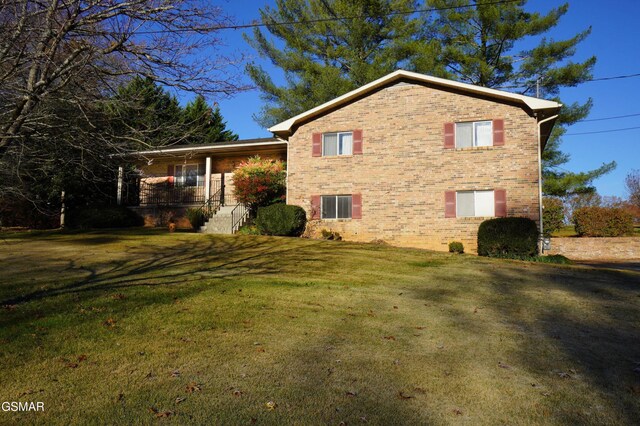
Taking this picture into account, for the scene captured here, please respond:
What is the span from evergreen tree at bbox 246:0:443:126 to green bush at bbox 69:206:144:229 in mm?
12262

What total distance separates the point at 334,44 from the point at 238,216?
16.1 m

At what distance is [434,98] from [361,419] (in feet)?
53.2

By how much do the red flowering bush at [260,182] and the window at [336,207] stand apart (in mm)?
2133

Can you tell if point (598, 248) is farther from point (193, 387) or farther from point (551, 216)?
point (193, 387)

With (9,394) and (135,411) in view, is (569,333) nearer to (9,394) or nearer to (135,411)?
(135,411)

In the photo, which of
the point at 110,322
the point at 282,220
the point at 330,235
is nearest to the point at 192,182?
the point at 282,220

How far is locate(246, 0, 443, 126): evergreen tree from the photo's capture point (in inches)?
1140

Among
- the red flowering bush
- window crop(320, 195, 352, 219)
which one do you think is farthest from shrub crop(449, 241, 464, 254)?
the red flowering bush

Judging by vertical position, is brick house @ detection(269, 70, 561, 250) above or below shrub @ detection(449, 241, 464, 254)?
above

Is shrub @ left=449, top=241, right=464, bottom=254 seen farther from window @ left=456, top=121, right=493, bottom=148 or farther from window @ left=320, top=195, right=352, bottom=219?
window @ left=320, top=195, right=352, bottom=219

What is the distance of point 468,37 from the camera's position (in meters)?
29.0

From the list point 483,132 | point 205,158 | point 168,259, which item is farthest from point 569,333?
point 205,158

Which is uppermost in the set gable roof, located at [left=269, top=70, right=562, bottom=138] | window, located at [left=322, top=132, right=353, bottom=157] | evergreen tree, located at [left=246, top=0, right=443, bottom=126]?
evergreen tree, located at [left=246, top=0, right=443, bottom=126]

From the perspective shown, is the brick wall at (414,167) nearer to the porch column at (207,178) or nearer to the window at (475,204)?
the window at (475,204)
